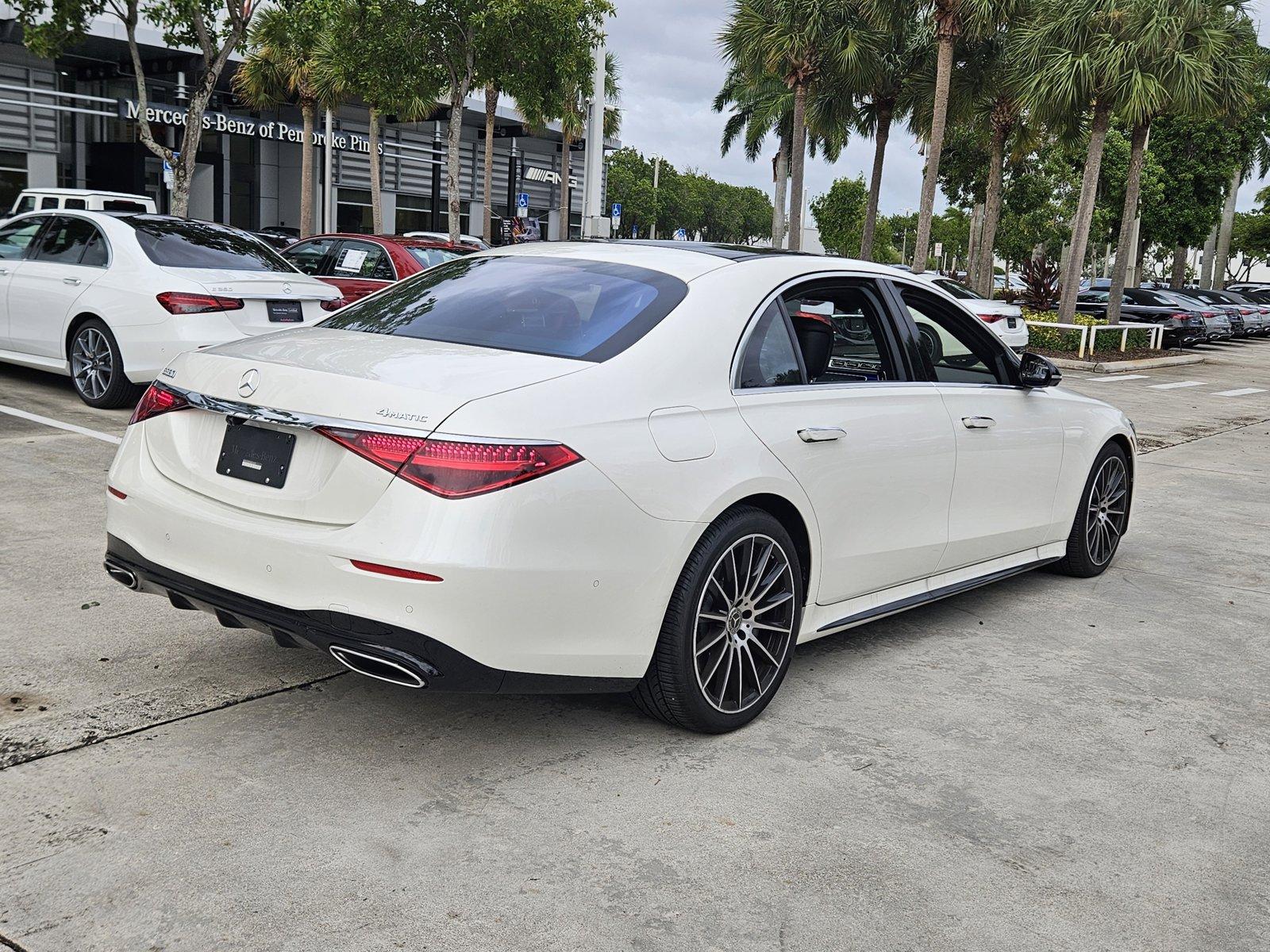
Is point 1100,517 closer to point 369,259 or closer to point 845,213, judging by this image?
point 369,259

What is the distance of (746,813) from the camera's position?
3.54 metres

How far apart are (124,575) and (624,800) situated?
1756mm

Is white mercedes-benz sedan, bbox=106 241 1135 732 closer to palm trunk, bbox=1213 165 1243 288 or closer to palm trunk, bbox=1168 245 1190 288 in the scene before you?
palm trunk, bbox=1168 245 1190 288

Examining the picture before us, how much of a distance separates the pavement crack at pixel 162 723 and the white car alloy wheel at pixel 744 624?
1385mm

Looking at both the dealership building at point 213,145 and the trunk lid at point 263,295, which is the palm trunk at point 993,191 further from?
the trunk lid at point 263,295

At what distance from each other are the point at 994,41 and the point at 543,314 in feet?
95.1

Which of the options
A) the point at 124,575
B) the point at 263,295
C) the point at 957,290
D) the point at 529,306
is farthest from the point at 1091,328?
the point at 124,575

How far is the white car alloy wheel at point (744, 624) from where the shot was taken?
395 centimetres

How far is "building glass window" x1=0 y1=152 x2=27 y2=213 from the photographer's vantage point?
32.8 m

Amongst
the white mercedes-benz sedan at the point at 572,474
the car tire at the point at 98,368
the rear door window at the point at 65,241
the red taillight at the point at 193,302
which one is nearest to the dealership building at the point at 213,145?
the rear door window at the point at 65,241

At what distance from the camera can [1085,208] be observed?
1011 inches

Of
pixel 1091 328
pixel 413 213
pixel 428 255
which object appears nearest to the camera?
pixel 428 255

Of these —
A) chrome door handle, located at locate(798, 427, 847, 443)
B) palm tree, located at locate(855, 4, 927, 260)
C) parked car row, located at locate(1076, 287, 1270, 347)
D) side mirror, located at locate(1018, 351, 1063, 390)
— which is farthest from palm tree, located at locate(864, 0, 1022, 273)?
chrome door handle, located at locate(798, 427, 847, 443)

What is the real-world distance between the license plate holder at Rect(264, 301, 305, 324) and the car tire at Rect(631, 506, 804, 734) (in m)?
6.59
